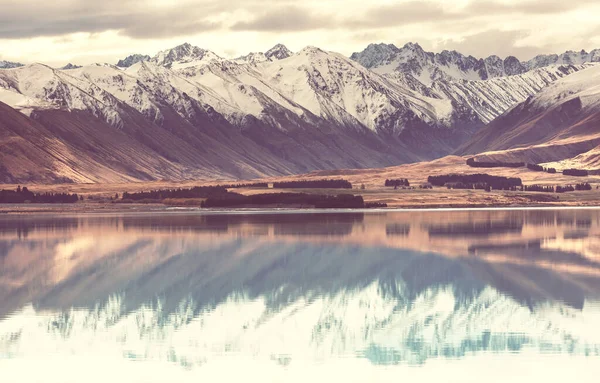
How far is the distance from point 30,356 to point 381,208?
156 metres

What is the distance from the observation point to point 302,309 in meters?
57.4

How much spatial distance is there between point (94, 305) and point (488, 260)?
3384 cm

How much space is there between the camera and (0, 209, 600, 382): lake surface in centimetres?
4231

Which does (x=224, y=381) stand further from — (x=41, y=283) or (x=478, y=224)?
(x=478, y=224)

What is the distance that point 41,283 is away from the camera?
70.2m

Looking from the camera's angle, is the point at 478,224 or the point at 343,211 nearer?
the point at 478,224

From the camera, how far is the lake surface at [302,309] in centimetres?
4231

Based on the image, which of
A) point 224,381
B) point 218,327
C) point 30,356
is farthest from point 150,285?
point 224,381

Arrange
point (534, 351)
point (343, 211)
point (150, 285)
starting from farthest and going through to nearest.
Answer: point (343, 211)
point (150, 285)
point (534, 351)

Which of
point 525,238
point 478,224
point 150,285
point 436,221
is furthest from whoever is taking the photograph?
point 436,221

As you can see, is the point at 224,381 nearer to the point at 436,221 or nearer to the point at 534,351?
the point at 534,351

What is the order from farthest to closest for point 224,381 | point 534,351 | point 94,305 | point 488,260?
point 488,260 → point 94,305 → point 534,351 → point 224,381

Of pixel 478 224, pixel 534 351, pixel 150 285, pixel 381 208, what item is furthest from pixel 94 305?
pixel 381 208

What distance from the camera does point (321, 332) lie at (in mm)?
49781
